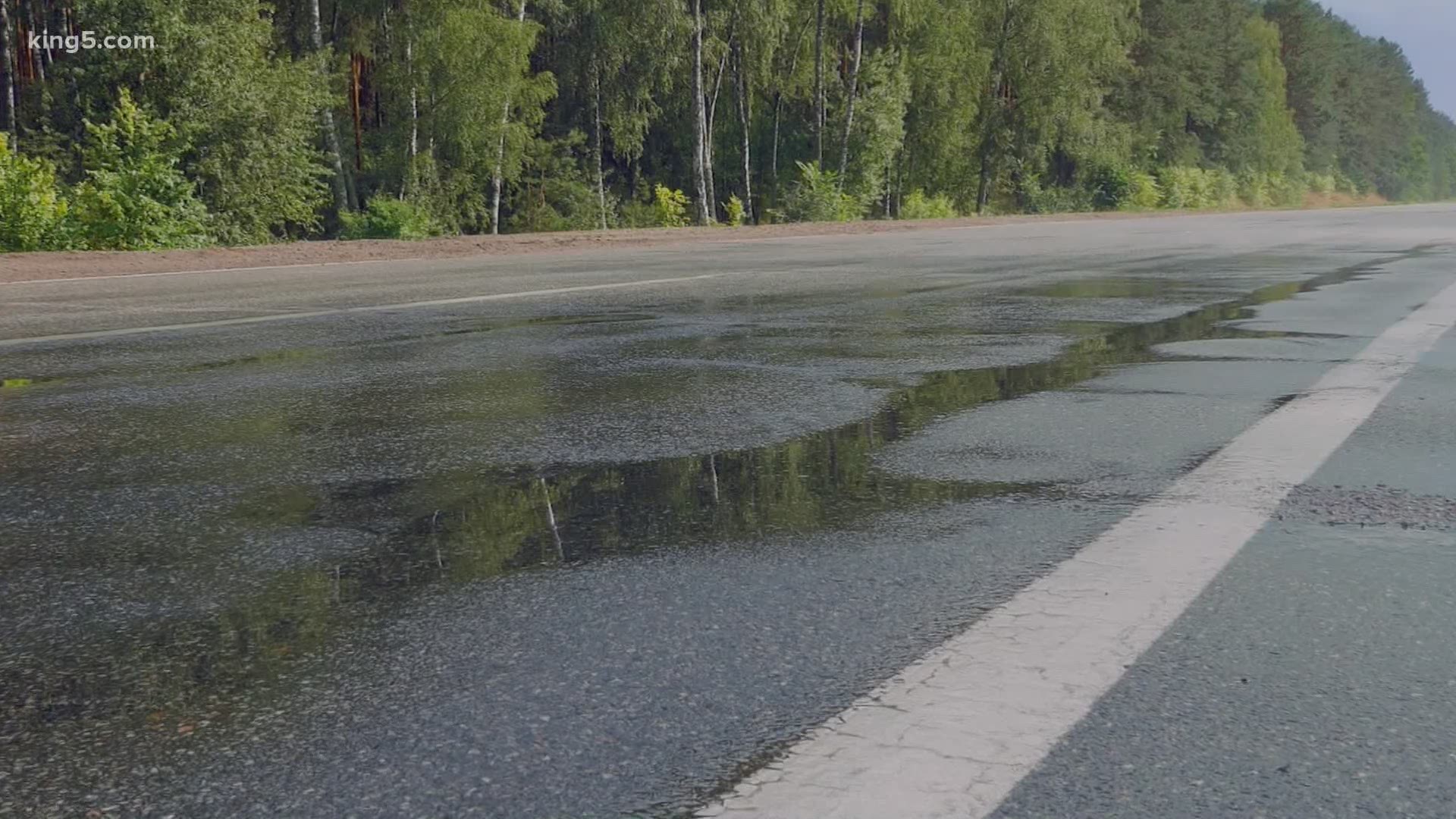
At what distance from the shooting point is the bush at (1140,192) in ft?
216

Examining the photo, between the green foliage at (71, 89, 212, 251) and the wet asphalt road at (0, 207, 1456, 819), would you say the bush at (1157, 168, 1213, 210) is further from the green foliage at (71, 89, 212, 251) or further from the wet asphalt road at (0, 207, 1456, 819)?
the wet asphalt road at (0, 207, 1456, 819)

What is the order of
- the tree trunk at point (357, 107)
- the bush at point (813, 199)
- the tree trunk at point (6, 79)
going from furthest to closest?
the bush at point (813, 199)
the tree trunk at point (357, 107)
the tree trunk at point (6, 79)

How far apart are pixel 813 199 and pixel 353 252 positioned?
24.7 m

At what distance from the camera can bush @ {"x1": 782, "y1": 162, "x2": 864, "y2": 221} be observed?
42156mm

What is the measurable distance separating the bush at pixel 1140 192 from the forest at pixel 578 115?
4.5 inches

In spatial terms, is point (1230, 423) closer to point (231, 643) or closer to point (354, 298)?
point (231, 643)

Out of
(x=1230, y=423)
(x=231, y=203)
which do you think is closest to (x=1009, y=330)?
(x=1230, y=423)

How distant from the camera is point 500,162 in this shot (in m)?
40.6

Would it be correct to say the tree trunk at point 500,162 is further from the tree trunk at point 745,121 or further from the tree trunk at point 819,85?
the tree trunk at point 819,85

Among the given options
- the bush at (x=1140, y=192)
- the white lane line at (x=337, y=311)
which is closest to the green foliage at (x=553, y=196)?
the bush at (x=1140, y=192)

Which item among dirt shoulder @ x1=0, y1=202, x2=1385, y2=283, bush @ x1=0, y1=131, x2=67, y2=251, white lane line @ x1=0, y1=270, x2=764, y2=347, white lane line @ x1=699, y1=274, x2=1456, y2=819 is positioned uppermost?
bush @ x1=0, y1=131, x2=67, y2=251

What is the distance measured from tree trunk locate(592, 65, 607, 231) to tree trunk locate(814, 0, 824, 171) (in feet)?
24.2

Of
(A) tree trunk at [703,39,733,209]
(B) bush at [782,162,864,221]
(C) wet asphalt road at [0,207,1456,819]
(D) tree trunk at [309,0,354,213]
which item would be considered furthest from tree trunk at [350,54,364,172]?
(C) wet asphalt road at [0,207,1456,819]

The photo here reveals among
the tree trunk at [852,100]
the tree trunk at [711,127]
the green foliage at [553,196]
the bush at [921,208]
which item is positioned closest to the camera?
the green foliage at [553,196]
